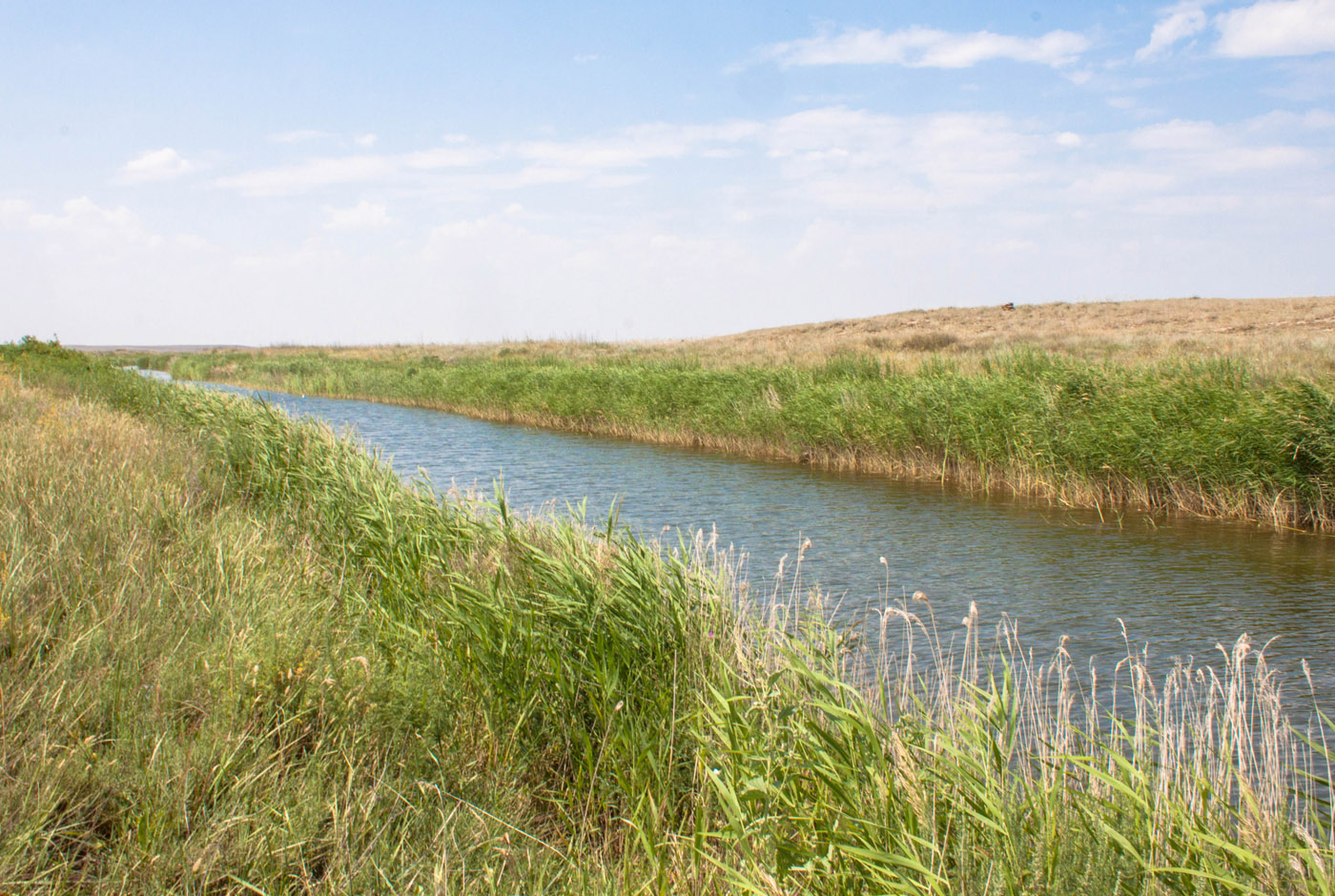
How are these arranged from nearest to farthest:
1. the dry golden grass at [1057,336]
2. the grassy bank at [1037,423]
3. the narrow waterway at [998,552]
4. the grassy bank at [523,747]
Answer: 1. the grassy bank at [523,747]
2. the narrow waterway at [998,552]
3. the grassy bank at [1037,423]
4. the dry golden grass at [1057,336]

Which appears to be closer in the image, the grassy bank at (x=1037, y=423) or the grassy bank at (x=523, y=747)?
the grassy bank at (x=523, y=747)

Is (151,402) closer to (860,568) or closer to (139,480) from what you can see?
(139,480)

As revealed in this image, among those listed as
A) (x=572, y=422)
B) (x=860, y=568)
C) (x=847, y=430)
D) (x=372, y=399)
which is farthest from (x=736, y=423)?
(x=372, y=399)

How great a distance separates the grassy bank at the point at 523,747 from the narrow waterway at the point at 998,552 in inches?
49.8

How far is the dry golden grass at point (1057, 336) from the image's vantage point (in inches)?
885

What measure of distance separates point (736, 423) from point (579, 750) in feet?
55.6

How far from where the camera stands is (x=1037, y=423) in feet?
47.5

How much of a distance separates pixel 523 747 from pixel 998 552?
26.8 feet

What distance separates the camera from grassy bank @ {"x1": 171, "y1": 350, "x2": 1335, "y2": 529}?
37.9 feet

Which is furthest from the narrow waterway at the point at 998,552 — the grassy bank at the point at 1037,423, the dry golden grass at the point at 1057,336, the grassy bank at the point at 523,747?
the dry golden grass at the point at 1057,336

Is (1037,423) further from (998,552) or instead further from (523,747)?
(523,747)

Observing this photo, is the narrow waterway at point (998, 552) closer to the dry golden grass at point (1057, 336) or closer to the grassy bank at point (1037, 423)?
the grassy bank at point (1037, 423)

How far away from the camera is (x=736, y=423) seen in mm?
21094

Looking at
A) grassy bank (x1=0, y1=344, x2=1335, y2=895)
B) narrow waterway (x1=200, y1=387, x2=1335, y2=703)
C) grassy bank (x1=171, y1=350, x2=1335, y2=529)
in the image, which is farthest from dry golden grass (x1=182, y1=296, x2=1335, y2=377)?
grassy bank (x1=0, y1=344, x2=1335, y2=895)
